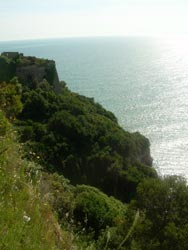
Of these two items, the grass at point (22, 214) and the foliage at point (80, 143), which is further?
the foliage at point (80, 143)

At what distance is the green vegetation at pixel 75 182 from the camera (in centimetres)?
403

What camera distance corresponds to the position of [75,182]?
34719 mm

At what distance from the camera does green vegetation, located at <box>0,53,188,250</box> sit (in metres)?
4.03

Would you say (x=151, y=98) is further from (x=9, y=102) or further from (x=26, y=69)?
(x=9, y=102)

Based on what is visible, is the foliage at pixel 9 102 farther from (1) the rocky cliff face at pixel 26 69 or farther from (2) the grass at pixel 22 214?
(1) the rocky cliff face at pixel 26 69

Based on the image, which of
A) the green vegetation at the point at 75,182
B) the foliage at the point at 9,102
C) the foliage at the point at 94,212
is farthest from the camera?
the foliage at the point at 94,212

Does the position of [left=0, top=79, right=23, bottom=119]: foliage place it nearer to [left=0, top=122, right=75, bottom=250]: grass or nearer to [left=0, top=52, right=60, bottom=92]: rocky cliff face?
[left=0, top=122, right=75, bottom=250]: grass

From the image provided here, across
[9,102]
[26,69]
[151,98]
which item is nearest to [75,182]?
[26,69]

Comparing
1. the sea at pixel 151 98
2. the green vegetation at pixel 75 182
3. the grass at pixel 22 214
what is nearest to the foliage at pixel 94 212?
the green vegetation at pixel 75 182

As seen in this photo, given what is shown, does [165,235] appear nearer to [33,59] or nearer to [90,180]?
[90,180]

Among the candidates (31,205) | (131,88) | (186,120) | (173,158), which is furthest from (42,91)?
(131,88)

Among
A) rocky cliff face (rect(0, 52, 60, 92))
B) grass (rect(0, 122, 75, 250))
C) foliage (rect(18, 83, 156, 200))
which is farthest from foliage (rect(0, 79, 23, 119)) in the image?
rocky cliff face (rect(0, 52, 60, 92))

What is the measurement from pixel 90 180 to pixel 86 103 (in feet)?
45.5

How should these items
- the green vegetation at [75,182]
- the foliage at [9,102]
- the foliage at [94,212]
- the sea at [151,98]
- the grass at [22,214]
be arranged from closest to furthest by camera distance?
the grass at [22,214] → the green vegetation at [75,182] → the foliage at [9,102] → the foliage at [94,212] → the sea at [151,98]
